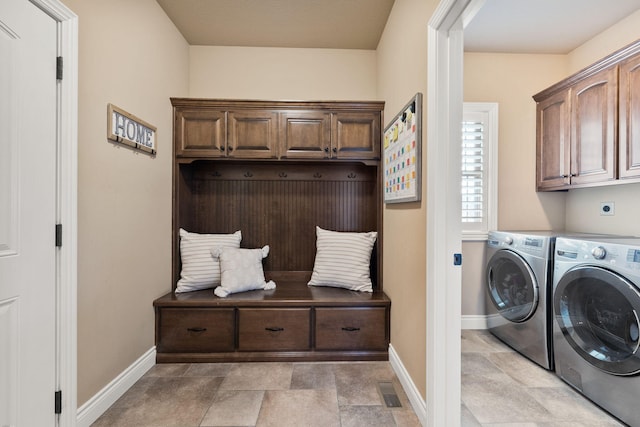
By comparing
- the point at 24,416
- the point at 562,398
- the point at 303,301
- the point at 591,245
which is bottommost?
the point at 562,398

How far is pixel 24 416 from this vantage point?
128 cm

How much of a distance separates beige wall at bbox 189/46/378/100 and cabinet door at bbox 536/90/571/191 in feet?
5.42

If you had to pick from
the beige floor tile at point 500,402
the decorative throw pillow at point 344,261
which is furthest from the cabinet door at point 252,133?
the beige floor tile at point 500,402

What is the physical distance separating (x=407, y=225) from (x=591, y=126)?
6.00 ft

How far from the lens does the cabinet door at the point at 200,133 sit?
2.62 m

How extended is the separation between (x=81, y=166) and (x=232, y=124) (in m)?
1.31

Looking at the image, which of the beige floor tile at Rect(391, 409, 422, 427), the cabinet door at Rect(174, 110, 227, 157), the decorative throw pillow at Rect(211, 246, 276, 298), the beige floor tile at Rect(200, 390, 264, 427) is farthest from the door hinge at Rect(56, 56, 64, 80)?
the beige floor tile at Rect(391, 409, 422, 427)

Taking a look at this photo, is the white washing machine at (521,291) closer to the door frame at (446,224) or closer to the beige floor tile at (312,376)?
the door frame at (446,224)

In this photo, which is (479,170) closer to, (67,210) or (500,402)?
(500,402)

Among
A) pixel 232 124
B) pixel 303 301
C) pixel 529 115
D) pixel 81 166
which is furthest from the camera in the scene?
pixel 529 115

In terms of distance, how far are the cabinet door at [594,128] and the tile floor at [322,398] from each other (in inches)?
64.5

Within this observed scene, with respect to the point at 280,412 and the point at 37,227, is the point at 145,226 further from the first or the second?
the point at 280,412

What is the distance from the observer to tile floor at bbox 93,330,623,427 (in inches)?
65.2

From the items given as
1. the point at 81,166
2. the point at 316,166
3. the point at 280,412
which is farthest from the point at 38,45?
the point at 280,412
